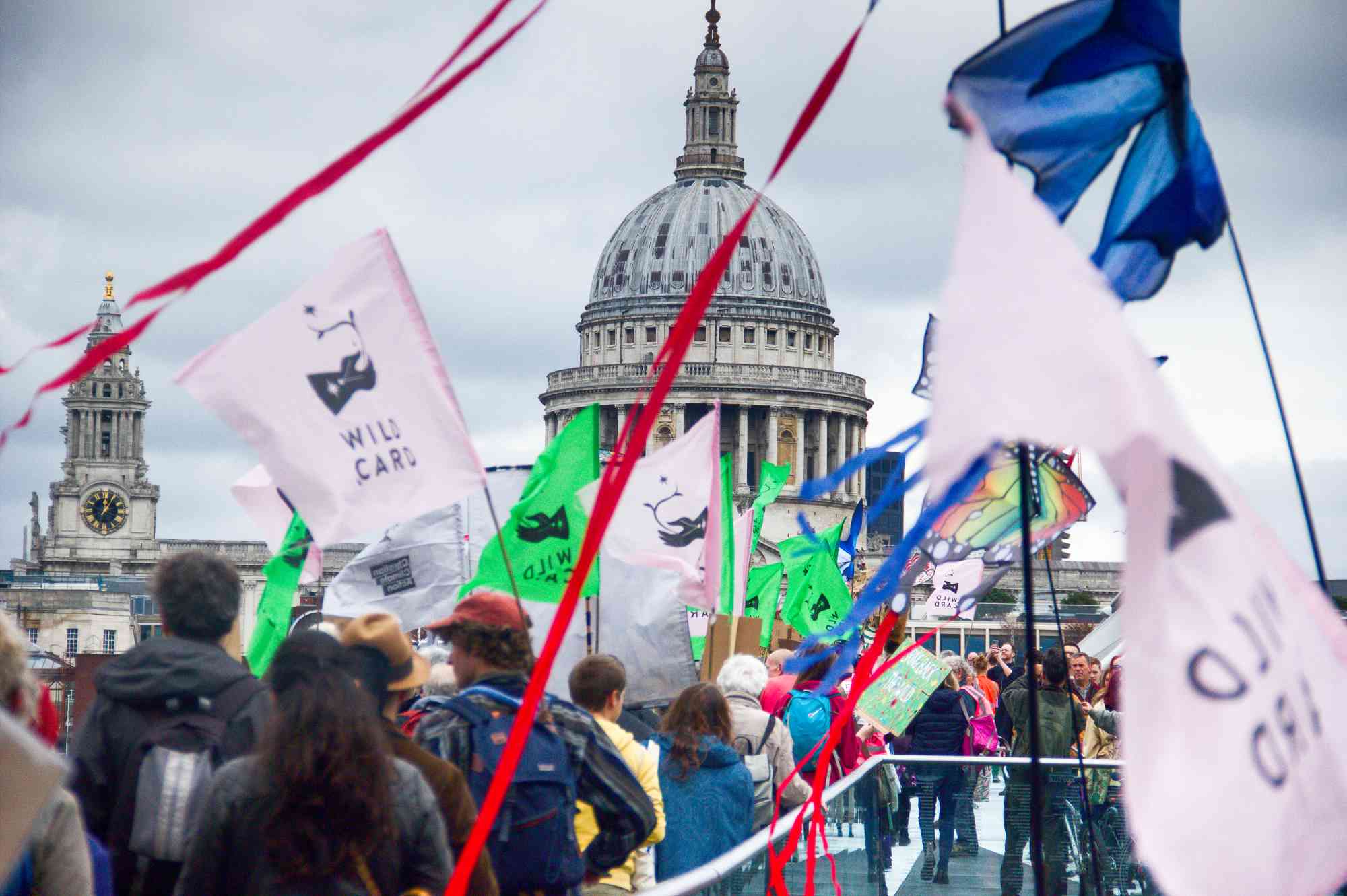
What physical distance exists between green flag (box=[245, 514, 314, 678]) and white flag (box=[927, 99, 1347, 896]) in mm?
8147

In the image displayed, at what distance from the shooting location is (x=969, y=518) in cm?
651

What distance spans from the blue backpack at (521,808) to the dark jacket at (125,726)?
59cm

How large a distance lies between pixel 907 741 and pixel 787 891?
21.4ft

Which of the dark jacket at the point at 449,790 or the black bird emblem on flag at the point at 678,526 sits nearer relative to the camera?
the dark jacket at the point at 449,790

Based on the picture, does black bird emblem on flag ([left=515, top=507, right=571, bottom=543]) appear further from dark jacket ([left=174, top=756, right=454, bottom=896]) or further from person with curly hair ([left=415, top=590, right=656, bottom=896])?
dark jacket ([left=174, top=756, right=454, bottom=896])

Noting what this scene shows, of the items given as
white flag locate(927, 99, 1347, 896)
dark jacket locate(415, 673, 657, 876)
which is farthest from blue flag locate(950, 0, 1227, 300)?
dark jacket locate(415, 673, 657, 876)

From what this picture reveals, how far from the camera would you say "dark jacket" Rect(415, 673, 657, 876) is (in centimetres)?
509

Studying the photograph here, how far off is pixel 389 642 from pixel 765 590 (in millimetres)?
15649

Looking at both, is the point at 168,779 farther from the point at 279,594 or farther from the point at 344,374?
the point at 279,594

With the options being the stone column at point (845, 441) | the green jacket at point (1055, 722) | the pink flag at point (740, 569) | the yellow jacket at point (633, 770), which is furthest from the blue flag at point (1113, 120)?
the stone column at point (845, 441)

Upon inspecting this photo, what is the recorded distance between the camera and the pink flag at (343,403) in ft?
16.2

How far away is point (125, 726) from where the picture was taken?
4.66 metres

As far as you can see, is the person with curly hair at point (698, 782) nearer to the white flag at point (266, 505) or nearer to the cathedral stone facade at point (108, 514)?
the white flag at point (266, 505)

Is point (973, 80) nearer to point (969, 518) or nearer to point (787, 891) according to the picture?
point (969, 518)
